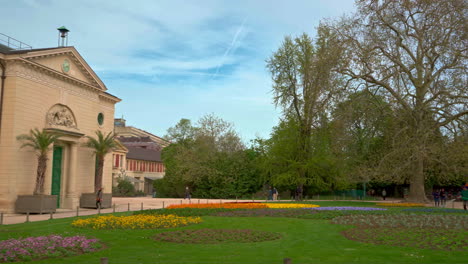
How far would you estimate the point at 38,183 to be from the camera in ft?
87.0

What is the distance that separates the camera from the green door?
30.5 meters

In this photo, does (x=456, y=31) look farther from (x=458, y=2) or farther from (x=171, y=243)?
(x=171, y=243)

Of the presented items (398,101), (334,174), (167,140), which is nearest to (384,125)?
(398,101)

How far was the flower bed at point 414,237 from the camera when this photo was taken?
1212 centimetres

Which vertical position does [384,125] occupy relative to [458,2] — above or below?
below

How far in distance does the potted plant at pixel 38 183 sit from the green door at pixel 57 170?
3.47 meters

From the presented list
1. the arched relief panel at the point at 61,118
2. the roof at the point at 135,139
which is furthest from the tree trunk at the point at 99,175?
the roof at the point at 135,139

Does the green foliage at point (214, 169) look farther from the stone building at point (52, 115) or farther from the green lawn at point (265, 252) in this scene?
the green lawn at point (265, 252)

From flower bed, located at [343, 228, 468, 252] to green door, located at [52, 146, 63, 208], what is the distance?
2301 centimetres

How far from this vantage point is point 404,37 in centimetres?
3228

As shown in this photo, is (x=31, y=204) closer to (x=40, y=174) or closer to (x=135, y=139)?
(x=40, y=174)

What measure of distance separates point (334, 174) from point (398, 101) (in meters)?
15.1

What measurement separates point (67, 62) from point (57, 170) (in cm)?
800

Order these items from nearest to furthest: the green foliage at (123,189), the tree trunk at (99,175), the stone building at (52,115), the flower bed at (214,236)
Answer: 1. the flower bed at (214,236)
2. the stone building at (52,115)
3. the tree trunk at (99,175)
4. the green foliage at (123,189)
